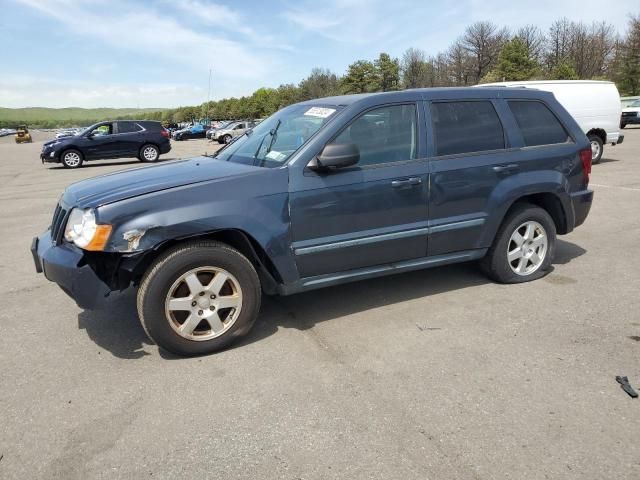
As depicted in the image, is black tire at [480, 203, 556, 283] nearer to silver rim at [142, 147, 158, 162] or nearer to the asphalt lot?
the asphalt lot

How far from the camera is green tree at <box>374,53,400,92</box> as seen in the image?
63875mm

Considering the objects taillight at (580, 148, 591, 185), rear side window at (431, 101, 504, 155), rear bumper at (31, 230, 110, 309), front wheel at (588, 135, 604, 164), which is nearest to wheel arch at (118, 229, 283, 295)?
rear bumper at (31, 230, 110, 309)

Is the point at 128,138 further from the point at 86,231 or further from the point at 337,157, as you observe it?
the point at 337,157

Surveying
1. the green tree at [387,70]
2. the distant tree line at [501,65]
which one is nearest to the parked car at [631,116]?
the distant tree line at [501,65]

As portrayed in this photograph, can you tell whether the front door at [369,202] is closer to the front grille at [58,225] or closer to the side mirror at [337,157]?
the side mirror at [337,157]

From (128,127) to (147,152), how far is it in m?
1.18

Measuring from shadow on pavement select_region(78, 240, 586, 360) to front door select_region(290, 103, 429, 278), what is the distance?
0.52 m

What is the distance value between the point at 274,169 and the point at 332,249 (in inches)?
28.8

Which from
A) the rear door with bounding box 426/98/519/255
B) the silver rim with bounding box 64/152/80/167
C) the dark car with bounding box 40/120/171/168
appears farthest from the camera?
the silver rim with bounding box 64/152/80/167

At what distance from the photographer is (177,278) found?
326 centimetres

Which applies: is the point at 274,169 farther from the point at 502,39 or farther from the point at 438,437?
the point at 502,39

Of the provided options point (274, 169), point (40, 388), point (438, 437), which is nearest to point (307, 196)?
point (274, 169)

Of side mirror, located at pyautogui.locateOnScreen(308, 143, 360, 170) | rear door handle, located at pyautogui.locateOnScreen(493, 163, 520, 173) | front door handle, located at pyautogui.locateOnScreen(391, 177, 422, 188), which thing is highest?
side mirror, located at pyautogui.locateOnScreen(308, 143, 360, 170)

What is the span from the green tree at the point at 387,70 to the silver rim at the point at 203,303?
6409cm
